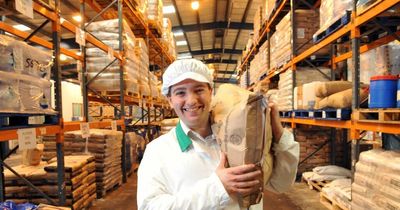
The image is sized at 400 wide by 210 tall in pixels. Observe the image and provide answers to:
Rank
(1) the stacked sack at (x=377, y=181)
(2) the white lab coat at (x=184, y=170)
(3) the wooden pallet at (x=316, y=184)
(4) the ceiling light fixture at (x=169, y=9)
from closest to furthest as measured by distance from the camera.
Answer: (2) the white lab coat at (x=184, y=170)
(1) the stacked sack at (x=377, y=181)
(3) the wooden pallet at (x=316, y=184)
(4) the ceiling light fixture at (x=169, y=9)

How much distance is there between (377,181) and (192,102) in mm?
2380

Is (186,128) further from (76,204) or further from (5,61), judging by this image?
(76,204)

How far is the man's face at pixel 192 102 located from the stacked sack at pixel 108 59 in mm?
4737

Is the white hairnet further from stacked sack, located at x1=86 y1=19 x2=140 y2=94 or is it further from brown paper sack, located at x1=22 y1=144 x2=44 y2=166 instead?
stacked sack, located at x1=86 y1=19 x2=140 y2=94

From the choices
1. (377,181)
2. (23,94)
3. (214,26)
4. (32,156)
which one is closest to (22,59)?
(23,94)

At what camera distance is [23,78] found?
306 cm

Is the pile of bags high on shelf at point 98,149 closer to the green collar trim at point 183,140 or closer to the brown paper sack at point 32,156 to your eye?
the brown paper sack at point 32,156

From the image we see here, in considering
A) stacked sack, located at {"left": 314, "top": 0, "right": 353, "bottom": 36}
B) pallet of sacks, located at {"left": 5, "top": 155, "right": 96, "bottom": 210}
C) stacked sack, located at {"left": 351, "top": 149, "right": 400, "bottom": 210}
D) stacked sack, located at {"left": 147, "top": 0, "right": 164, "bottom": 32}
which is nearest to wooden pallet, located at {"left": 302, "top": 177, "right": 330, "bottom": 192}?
stacked sack, located at {"left": 351, "top": 149, "right": 400, "bottom": 210}

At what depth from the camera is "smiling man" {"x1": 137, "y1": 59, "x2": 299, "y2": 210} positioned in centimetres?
157

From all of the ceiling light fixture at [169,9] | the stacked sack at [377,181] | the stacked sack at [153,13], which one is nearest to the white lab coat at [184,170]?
the stacked sack at [377,181]

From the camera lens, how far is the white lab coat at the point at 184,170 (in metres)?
1.48

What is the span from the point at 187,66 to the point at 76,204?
3967mm

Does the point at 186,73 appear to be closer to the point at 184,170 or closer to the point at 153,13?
the point at 184,170

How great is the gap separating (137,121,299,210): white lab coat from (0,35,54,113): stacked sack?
1.82m
